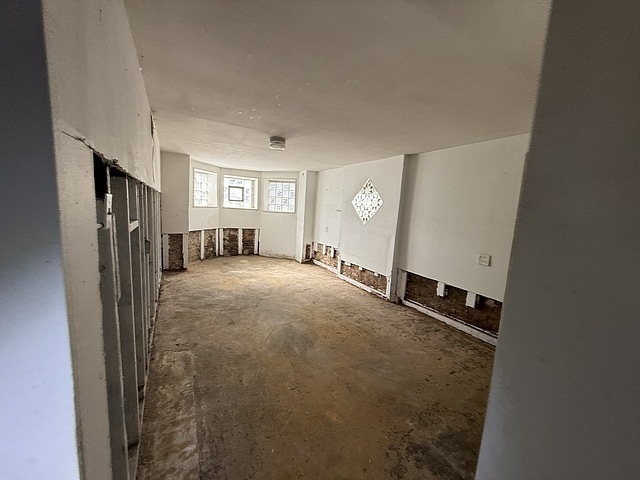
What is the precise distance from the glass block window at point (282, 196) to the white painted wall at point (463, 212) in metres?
3.78

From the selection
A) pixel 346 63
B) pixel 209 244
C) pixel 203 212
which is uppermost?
pixel 346 63

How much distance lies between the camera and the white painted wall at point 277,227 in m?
7.49

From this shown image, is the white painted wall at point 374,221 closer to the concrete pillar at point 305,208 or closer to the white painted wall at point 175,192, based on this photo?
the concrete pillar at point 305,208

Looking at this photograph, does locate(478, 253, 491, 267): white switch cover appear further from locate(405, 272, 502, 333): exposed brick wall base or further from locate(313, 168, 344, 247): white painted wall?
locate(313, 168, 344, 247): white painted wall

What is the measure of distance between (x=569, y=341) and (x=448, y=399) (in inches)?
81.0

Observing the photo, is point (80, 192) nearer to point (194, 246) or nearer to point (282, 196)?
point (194, 246)

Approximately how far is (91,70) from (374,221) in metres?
4.55

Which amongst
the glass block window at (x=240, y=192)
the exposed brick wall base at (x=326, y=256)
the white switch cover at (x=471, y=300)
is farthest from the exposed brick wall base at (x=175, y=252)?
the white switch cover at (x=471, y=300)

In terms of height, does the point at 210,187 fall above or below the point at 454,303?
above

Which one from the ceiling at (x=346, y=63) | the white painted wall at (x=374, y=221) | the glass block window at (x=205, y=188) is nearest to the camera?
the ceiling at (x=346, y=63)

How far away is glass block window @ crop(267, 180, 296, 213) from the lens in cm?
750

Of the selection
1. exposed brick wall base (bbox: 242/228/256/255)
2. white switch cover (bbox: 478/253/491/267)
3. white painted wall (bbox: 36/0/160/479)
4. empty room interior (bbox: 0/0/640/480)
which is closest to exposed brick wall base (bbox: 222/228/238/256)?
exposed brick wall base (bbox: 242/228/256/255)

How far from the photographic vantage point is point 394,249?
4.52 metres

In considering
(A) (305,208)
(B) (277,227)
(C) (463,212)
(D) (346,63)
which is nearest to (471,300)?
(C) (463,212)
